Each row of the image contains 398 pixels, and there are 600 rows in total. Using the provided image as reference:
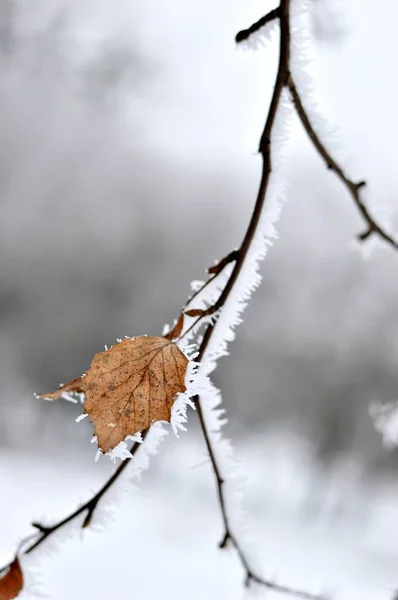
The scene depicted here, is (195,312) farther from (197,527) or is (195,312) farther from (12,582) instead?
(197,527)

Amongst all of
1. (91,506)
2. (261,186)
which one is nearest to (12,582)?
(91,506)

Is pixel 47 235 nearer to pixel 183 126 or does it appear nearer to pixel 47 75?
pixel 47 75

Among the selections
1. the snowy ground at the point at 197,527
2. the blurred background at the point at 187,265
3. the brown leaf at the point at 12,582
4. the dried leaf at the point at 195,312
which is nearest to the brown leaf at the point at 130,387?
the dried leaf at the point at 195,312

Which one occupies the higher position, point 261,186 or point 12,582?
point 261,186

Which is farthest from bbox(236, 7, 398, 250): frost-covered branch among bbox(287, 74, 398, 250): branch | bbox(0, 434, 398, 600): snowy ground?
bbox(0, 434, 398, 600): snowy ground

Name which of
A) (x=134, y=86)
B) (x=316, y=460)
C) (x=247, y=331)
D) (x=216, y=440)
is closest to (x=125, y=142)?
(x=134, y=86)

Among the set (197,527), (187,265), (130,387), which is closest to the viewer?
(130,387)

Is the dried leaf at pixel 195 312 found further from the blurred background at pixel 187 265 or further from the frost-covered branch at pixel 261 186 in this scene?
the blurred background at pixel 187 265
